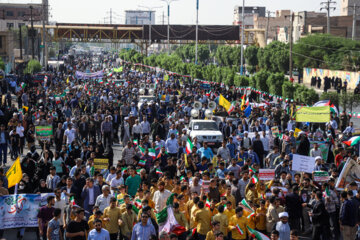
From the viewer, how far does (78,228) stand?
9.96 metres

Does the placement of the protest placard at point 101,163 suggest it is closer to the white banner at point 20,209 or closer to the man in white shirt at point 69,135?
the white banner at point 20,209

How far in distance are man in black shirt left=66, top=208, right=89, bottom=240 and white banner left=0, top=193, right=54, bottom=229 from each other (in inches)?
90.3

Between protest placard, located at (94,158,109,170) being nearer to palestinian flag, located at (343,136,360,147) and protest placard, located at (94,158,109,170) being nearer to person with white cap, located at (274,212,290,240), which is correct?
person with white cap, located at (274,212,290,240)

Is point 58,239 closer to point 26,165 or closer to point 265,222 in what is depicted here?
point 265,222

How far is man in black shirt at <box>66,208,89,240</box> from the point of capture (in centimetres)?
992

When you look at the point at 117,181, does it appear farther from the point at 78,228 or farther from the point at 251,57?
the point at 251,57

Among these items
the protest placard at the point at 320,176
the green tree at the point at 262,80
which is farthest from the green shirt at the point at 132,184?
the green tree at the point at 262,80

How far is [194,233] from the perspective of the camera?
10.9m

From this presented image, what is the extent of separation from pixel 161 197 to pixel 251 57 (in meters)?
83.3

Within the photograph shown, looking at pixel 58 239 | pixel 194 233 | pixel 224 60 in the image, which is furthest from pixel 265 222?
pixel 224 60

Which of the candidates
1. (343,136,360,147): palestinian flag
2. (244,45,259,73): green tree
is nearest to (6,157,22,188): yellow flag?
(343,136,360,147): palestinian flag

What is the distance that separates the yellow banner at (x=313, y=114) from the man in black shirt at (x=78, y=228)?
42.8ft

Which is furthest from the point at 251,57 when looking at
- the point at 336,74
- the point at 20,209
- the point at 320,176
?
the point at 20,209

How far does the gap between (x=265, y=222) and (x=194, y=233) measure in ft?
4.60
